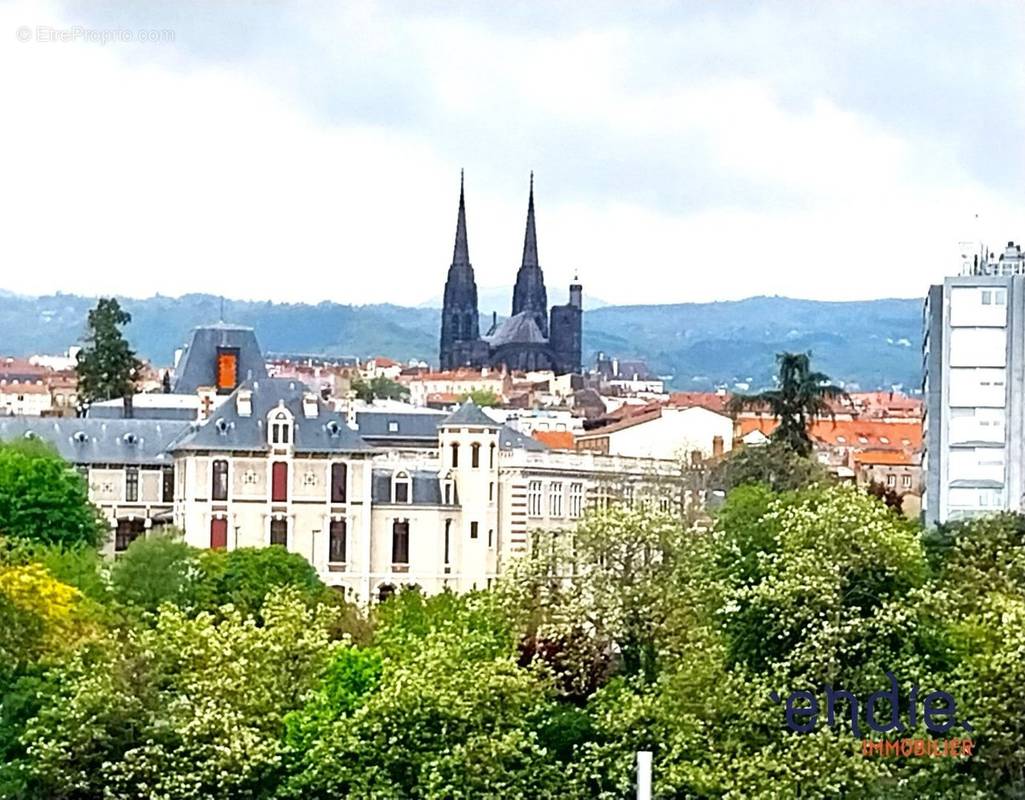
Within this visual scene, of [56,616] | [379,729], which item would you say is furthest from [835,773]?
[56,616]

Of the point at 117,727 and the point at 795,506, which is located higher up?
the point at 795,506

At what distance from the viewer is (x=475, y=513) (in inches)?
4060

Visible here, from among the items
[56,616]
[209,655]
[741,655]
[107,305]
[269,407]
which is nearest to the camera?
[741,655]

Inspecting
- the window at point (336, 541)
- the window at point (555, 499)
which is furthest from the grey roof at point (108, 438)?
the window at point (555, 499)

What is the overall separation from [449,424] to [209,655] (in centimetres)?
4954

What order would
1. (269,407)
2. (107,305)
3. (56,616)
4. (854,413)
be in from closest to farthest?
(56,616), (269,407), (107,305), (854,413)

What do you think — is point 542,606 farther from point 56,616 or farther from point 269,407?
point 269,407

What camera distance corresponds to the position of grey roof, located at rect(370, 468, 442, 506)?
4038 inches

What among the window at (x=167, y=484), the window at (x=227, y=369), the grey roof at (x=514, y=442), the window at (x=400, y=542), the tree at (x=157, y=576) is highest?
the window at (x=227, y=369)

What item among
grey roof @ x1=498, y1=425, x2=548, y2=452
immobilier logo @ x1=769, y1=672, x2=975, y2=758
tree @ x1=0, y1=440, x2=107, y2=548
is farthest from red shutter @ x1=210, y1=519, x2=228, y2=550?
immobilier logo @ x1=769, y1=672, x2=975, y2=758

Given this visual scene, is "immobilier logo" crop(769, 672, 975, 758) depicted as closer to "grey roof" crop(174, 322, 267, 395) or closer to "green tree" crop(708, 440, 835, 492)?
"green tree" crop(708, 440, 835, 492)

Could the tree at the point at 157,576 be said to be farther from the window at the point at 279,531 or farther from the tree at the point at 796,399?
the tree at the point at 796,399

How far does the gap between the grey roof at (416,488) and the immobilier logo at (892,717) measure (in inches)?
2102

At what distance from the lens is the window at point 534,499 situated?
346 ft
